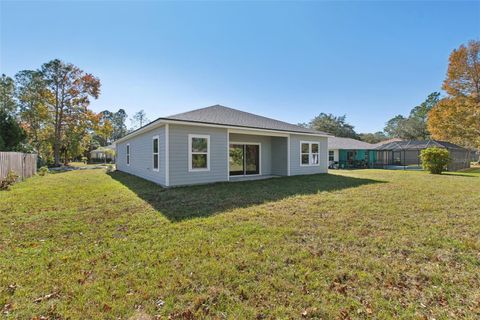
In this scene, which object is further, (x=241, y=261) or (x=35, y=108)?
(x=35, y=108)

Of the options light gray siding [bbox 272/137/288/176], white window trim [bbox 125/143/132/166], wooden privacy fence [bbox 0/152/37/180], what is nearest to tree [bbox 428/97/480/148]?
light gray siding [bbox 272/137/288/176]

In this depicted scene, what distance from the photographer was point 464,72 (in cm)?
2456

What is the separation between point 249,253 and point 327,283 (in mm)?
1174

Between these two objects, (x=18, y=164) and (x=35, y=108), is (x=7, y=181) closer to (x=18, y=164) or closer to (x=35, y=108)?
(x=18, y=164)

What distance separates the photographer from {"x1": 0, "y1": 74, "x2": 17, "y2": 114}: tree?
2739 cm

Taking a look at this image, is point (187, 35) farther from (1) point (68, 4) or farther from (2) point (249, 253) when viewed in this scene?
(2) point (249, 253)

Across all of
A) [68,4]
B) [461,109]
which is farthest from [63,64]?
[461,109]

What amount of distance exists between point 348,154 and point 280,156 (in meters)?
16.3

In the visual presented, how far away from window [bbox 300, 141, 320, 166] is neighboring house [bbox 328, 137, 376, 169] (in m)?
10.1

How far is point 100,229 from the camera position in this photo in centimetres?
464

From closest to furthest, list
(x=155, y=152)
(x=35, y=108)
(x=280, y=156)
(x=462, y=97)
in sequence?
(x=155, y=152) < (x=280, y=156) < (x=462, y=97) < (x=35, y=108)

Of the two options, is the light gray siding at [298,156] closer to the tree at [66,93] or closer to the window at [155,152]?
the window at [155,152]

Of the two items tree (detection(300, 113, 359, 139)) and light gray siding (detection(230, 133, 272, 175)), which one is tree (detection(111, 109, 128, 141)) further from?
light gray siding (detection(230, 133, 272, 175))

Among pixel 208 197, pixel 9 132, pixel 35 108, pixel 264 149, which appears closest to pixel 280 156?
pixel 264 149
